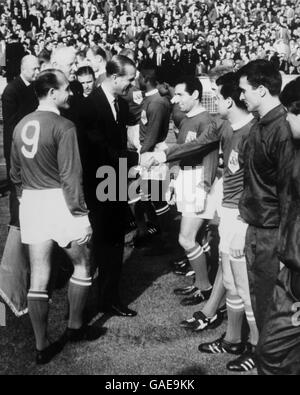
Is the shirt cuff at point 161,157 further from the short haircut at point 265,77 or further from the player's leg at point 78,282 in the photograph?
the short haircut at point 265,77

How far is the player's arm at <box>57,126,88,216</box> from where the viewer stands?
→ 155 inches

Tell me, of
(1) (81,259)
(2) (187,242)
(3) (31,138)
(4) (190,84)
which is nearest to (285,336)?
(1) (81,259)

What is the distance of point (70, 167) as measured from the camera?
3961mm

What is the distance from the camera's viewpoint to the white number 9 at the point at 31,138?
3.96 metres

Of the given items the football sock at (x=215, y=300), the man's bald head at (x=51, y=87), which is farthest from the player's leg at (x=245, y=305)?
the man's bald head at (x=51, y=87)

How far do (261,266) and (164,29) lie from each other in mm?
24444

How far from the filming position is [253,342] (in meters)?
4.18

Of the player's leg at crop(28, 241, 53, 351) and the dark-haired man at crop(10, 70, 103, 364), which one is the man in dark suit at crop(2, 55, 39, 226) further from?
the player's leg at crop(28, 241, 53, 351)

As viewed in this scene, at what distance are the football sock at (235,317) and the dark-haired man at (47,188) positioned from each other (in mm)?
1192

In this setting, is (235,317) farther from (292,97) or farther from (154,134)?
(154,134)

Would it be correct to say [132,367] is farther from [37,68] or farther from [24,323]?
[37,68]

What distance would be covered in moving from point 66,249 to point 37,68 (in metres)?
2.71

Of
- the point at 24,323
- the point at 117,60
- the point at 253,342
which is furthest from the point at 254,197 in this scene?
the point at 24,323

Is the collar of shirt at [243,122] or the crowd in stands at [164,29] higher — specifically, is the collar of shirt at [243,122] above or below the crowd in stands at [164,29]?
above
